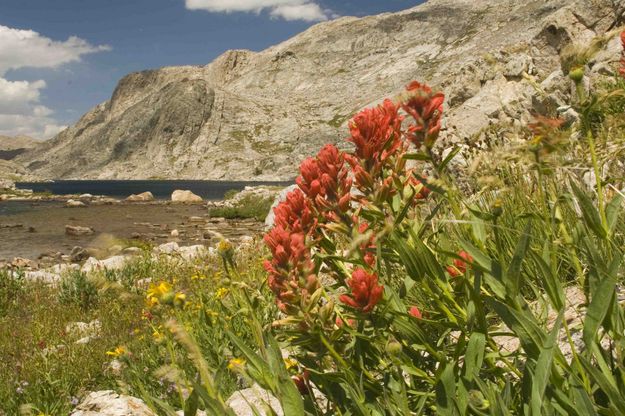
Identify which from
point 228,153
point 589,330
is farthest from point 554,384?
point 228,153

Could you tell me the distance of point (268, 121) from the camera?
513 feet

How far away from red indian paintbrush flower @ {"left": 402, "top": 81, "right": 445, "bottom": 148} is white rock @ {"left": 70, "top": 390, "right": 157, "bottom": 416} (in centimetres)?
260

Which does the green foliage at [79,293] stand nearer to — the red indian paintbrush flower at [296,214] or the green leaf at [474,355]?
the red indian paintbrush flower at [296,214]

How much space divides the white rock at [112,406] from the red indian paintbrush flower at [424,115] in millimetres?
2602

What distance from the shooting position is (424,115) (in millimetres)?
1642

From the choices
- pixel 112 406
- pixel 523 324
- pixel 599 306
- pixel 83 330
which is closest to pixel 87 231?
pixel 83 330

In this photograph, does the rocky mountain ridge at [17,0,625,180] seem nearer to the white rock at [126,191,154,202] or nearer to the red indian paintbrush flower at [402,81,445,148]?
the white rock at [126,191,154,202]

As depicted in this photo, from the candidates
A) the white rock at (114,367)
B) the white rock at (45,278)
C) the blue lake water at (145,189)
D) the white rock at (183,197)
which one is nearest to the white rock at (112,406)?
the white rock at (114,367)

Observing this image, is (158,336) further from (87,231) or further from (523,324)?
(87,231)

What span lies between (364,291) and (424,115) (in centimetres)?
67

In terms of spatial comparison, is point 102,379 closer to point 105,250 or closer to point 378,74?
point 105,250

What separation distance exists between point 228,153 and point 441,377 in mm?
149618

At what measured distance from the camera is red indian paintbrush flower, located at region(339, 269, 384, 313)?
5.10ft

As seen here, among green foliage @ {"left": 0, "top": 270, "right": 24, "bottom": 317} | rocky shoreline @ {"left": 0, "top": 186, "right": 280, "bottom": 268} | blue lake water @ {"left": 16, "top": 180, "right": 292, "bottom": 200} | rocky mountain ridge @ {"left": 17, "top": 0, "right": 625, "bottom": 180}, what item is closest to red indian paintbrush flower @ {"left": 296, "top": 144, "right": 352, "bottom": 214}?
green foliage @ {"left": 0, "top": 270, "right": 24, "bottom": 317}
